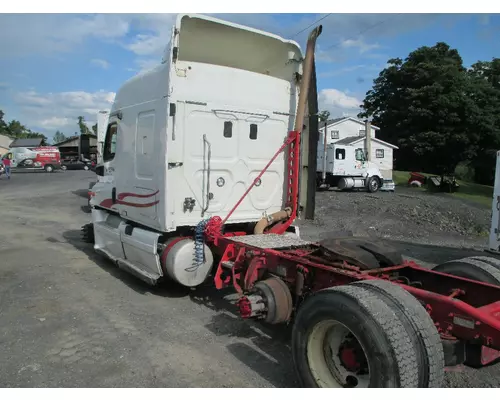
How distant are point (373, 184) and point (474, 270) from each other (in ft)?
79.4

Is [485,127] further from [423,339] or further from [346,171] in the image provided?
[423,339]

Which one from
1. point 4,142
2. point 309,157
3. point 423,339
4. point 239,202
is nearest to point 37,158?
point 239,202

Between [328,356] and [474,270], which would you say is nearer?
[328,356]

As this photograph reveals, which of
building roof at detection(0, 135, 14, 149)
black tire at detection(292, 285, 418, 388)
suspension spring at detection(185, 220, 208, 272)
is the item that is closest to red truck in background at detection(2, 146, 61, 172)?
building roof at detection(0, 135, 14, 149)

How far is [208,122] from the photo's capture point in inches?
239

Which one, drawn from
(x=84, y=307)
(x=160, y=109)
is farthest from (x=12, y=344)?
(x=160, y=109)

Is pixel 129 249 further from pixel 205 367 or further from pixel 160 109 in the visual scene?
pixel 205 367

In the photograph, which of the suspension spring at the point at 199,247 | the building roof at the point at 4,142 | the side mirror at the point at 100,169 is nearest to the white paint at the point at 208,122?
the suspension spring at the point at 199,247

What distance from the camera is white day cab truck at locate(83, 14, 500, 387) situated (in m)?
3.46

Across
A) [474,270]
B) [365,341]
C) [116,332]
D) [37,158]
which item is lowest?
[116,332]

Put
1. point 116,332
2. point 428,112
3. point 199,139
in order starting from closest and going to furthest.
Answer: point 116,332, point 199,139, point 428,112

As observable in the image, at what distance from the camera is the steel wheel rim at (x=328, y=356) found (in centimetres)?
338

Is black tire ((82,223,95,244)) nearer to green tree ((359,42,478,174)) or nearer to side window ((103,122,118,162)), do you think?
side window ((103,122,118,162))

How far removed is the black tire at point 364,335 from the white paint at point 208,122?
2947mm
